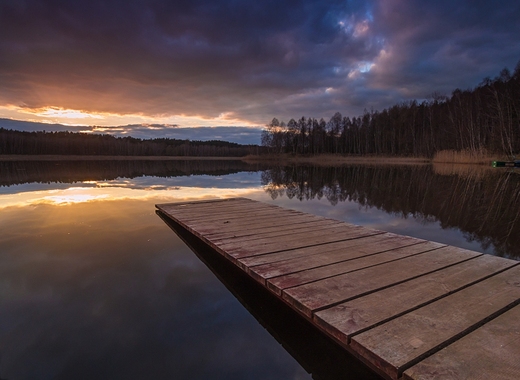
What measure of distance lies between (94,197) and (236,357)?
8.04 m

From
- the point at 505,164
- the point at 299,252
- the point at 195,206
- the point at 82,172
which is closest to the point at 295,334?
the point at 299,252

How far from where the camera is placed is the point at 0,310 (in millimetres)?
2229

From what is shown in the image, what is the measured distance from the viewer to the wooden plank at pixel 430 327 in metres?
1.37

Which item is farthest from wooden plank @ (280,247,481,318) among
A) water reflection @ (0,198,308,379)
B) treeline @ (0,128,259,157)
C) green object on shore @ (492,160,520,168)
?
treeline @ (0,128,259,157)

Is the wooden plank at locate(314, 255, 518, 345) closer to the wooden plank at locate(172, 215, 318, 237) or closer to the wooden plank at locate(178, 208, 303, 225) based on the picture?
the wooden plank at locate(172, 215, 318, 237)

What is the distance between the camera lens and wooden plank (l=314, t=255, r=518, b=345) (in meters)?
1.63

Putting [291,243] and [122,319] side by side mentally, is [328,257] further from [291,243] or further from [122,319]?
[122,319]

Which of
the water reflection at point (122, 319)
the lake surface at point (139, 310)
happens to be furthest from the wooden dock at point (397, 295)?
the water reflection at point (122, 319)

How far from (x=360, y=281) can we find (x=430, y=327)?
0.65 metres

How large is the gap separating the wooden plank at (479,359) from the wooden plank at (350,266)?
3.26 feet

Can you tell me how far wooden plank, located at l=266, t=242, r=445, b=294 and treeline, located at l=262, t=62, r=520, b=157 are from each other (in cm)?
2846

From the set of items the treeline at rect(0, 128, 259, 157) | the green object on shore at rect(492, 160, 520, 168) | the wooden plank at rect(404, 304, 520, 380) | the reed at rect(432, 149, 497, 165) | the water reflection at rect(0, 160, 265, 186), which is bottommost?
the water reflection at rect(0, 160, 265, 186)

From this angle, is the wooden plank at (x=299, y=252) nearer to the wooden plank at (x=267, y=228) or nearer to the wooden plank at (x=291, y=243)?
the wooden plank at (x=291, y=243)

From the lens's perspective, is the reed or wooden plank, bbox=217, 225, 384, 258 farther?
the reed
